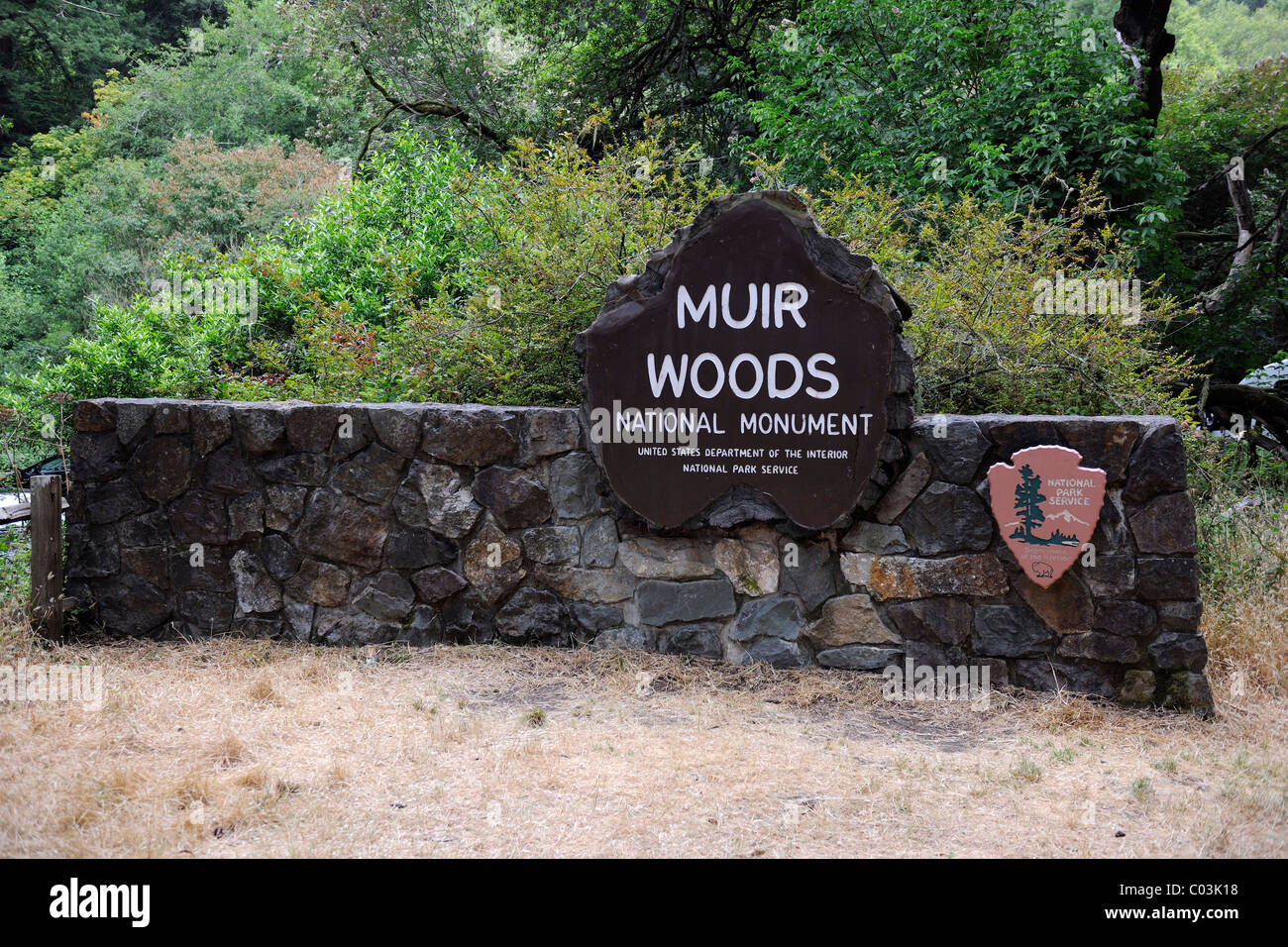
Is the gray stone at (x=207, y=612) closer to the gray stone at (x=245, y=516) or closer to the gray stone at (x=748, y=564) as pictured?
the gray stone at (x=245, y=516)

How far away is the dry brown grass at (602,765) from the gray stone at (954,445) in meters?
1.07

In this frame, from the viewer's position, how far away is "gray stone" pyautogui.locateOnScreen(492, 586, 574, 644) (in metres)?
4.90

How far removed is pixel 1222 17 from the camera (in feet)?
103

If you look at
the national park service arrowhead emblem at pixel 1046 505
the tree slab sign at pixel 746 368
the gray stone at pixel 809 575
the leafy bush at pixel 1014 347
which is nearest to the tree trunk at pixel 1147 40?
the leafy bush at pixel 1014 347

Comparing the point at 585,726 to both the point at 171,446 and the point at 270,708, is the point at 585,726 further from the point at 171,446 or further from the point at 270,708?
the point at 171,446

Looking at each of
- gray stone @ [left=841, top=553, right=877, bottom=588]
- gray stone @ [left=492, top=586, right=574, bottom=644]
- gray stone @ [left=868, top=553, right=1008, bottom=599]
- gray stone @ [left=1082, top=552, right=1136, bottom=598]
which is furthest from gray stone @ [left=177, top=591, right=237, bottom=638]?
gray stone @ [left=1082, top=552, right=1136, bottom=598]

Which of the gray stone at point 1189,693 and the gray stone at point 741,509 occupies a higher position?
the gray stone at point 741,509

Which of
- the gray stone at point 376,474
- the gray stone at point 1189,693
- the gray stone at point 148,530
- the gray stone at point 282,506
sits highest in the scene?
the gray stone at point 376,474

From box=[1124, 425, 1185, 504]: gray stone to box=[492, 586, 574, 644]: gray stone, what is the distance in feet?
9.29

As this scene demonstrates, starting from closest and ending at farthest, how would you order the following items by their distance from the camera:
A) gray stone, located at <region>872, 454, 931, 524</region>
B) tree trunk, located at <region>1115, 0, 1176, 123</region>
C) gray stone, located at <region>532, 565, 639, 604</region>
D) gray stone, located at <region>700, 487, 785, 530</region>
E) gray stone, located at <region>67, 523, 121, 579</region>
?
gray stone, located at <region>872, 454, 931, 524</region> < gray stone, located at <region>700, 487, 785, 530</region> < gray stone, located at <region>532, 565, 639, 604</region> < gray stone, located at <region>67, 523, 121, 579</region> < tree trunk, located at <region>1115, 0, 1176, 123</region>

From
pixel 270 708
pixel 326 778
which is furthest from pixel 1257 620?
pixel 270 708

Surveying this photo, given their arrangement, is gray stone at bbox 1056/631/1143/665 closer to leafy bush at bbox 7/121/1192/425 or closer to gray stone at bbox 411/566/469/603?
leafy bush at bbox 7/121/1192/425

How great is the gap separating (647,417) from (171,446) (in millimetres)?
2763

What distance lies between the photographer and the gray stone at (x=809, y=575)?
455 cm
